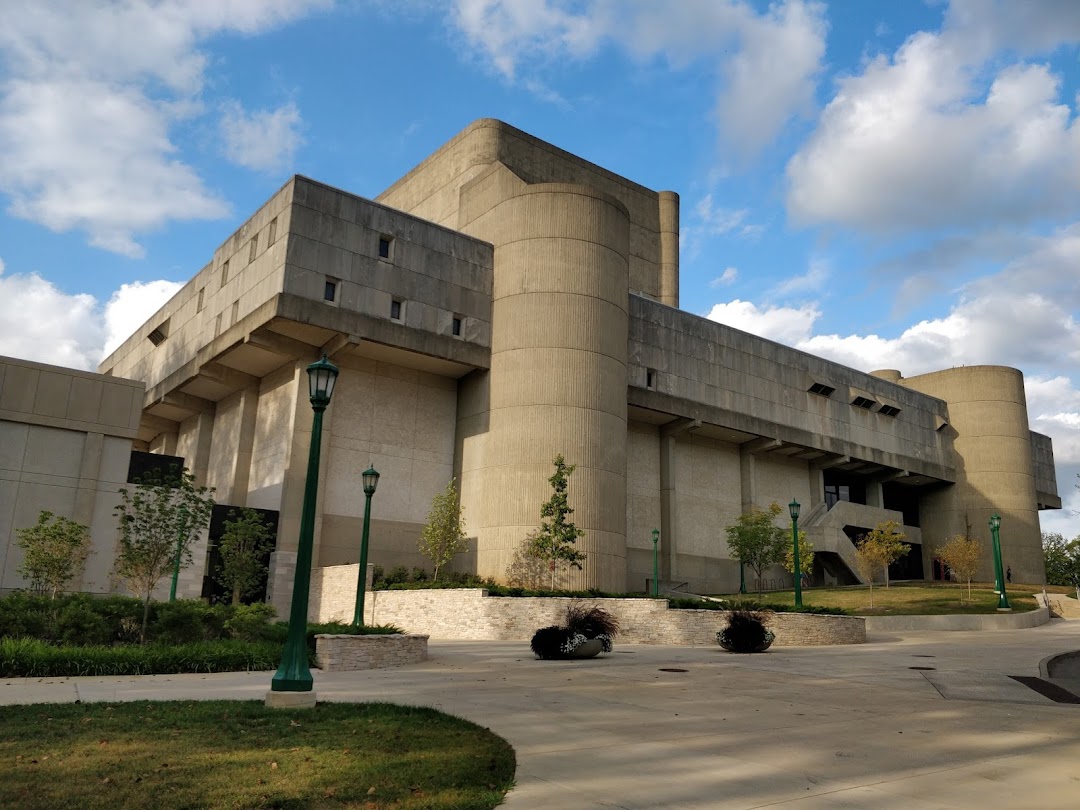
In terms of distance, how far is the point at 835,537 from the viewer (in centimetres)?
5672

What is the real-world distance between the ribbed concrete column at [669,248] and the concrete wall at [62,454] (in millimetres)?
37270

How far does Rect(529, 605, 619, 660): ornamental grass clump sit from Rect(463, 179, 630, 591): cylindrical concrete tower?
1525cm

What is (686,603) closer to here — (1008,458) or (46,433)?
(46,433)

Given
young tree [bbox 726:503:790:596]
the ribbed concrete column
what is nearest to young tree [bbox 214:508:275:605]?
young tree [bbox 726:503:790:596]

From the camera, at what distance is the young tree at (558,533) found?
3538 cm

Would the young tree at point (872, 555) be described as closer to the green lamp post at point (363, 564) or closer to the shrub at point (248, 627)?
the green lamp post at point (363, 564)

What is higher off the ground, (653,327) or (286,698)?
(653,327)

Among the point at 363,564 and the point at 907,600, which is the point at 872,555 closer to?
the point at 907,600

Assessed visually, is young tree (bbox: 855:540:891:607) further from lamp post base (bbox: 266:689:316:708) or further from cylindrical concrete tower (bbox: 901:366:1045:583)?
lamp post base (bbox: 266:689:316:708)

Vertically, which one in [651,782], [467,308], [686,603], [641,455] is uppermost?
[467,308]

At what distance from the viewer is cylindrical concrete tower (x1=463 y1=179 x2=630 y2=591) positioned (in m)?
38.1

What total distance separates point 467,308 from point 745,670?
26285 millimetres

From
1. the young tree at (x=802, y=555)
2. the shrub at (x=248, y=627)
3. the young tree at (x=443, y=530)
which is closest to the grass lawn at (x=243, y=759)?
the shrub at (x=248, y=627)

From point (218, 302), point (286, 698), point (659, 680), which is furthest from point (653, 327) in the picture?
point (286, 698)
